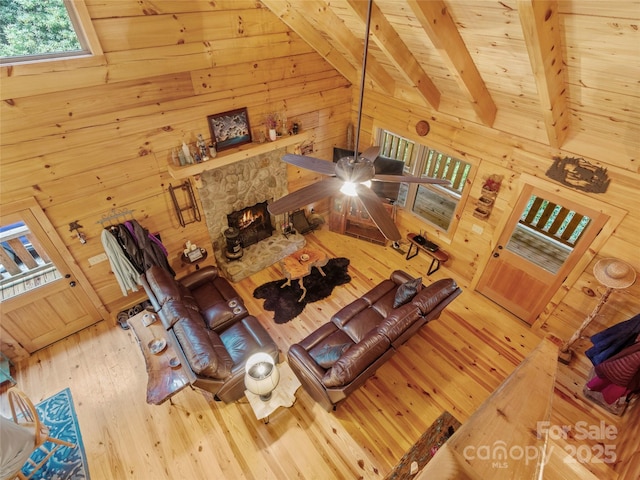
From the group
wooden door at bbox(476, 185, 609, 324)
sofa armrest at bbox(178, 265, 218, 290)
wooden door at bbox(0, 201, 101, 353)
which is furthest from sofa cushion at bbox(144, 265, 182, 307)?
wooden door at bbox(476, 185, 609, 324)

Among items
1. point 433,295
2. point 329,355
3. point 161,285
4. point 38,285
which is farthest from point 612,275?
point 38,285

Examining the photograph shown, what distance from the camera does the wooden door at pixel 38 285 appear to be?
3670 millimetres

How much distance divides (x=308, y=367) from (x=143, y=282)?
2.34 m

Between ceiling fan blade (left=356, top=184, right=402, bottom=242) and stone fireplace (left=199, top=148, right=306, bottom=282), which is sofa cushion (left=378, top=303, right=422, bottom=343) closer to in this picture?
ceiling fan blade (left=356, top=184, right=402, bottom=242)

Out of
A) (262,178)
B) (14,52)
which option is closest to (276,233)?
(262,178)

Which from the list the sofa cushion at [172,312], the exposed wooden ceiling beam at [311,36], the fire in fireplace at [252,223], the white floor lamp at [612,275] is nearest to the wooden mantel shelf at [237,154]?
the fire in fireplace at [252,223]

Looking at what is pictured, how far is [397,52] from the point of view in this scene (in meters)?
A: 3.47

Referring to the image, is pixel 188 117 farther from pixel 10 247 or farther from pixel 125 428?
pixel 125 428

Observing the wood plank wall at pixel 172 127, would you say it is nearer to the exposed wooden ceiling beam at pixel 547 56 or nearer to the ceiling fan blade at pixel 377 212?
the exposed wooden ceiling beam at pixel 547 56

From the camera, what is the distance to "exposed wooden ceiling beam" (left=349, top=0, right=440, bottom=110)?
9.86ft

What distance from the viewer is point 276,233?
5949 millimetres

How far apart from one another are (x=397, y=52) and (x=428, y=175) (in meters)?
2.34

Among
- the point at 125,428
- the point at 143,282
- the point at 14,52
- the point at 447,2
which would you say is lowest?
the point at 125,428

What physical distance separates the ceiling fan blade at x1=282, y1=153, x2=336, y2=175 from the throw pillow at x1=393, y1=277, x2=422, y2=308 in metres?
2.15
